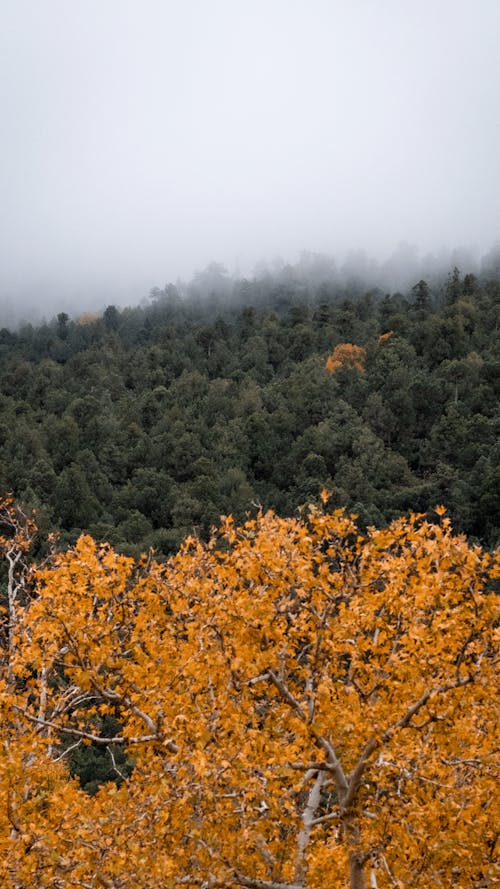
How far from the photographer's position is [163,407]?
108 meters

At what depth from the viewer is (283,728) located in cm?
1164

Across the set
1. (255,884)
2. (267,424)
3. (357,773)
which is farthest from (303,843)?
(267,424)

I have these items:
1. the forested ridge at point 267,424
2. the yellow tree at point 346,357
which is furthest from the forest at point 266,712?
the yellow tree at point 346,357

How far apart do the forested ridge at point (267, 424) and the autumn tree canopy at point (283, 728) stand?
142 feet

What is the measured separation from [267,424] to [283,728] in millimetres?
82691

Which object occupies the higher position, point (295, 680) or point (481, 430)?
point (295, 680)

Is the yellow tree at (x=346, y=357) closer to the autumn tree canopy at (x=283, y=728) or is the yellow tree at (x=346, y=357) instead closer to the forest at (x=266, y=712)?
the forest at (x=266, y=712)

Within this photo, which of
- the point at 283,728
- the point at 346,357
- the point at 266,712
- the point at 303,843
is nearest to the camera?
the point at 303,843

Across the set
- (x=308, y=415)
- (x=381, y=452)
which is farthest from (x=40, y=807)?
(x=308, y=415)

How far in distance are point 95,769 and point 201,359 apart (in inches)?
3579

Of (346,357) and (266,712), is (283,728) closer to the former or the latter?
(266,712)

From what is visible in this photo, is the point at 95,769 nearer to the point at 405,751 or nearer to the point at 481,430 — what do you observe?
the point at 405,751

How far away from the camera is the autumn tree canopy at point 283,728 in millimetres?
10125

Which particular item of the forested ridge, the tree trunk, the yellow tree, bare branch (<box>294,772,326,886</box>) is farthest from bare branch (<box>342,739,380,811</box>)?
the yellow tree
